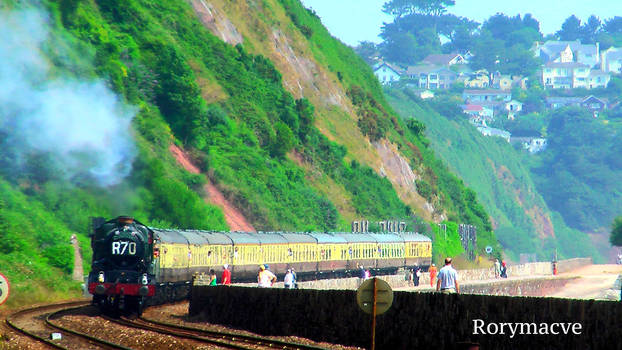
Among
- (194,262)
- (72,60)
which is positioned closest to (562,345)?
(194,262)

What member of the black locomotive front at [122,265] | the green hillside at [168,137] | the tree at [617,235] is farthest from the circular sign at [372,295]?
the tree at [617,235]

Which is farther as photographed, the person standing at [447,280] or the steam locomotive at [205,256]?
the steam locomotive at [205,256]

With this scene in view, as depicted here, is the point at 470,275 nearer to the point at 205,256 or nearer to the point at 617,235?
the point at 205,256

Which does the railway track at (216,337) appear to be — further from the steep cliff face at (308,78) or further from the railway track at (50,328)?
the steep cliff face at (308,78)

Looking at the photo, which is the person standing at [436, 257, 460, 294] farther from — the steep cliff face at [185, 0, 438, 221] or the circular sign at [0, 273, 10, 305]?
the steep cliff face at [185, 0, 438, 221]

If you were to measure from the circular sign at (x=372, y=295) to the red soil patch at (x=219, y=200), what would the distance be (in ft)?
199

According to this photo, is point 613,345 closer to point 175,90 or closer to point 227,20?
point 175,90

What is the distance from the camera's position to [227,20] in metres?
103

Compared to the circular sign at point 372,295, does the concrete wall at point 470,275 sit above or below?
above

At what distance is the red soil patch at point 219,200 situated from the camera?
78.3 metres

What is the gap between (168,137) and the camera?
79062mm

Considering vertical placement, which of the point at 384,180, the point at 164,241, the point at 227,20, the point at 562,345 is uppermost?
the point at 227,20

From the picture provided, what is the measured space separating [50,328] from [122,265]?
5181 mm

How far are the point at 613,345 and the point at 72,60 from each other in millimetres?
58342
